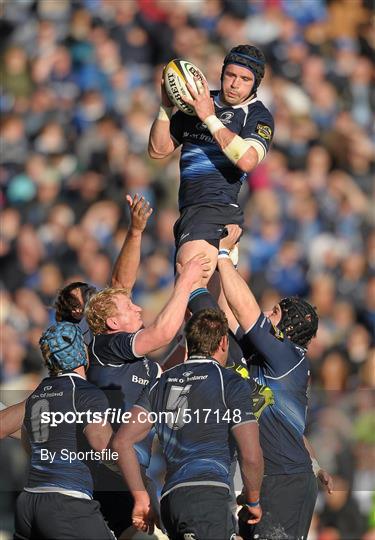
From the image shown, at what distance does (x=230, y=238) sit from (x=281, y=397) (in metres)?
1.16

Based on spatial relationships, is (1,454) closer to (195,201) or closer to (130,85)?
(195,201)

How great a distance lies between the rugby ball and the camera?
845 cm

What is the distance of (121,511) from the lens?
8.21 meters

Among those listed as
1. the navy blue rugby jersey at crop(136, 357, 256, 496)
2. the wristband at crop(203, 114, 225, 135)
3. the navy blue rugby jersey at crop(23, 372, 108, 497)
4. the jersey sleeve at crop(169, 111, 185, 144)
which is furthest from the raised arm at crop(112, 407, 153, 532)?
the jersey sleeve at crop(169, 111, 185, 144)

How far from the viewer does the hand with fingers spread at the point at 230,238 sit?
856 cm

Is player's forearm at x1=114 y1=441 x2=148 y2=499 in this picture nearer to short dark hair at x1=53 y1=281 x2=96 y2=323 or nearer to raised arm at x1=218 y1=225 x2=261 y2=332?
raised arm at x1=218 y1=225 x2=261 y2=332

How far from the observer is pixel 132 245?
30.1 ft

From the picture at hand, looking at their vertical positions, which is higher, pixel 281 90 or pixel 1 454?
pixel 281 90

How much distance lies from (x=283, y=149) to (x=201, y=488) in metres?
9.61

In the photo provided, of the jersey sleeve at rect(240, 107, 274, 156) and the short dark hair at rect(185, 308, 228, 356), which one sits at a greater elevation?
the jersey sleeve at rect(240, 107, 274, 156)

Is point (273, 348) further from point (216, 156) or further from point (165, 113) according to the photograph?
point (165, 113)

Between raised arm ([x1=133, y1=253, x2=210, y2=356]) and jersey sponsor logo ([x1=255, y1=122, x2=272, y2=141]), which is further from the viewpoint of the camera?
jersey sponsor logo ([x1=255, y1=122, x2=272, y2=141])

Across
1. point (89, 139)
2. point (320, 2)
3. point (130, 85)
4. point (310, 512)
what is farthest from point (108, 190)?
point (310, 512)

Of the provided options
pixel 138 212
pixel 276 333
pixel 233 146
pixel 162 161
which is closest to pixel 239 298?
pixel 276 333
